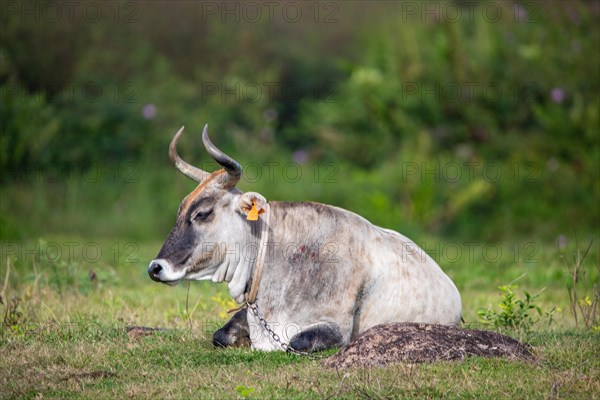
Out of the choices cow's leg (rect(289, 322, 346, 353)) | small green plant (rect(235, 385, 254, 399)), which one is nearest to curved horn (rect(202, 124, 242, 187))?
cow's leg (rect(289, 322, 346, 353))

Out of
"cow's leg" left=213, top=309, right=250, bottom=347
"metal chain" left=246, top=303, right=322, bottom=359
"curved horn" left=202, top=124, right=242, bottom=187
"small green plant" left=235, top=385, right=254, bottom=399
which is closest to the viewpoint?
"small green plant" left=235, top=385, right=254, bottom=399

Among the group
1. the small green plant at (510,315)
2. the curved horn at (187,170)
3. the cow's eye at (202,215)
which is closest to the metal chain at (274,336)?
the cow's eye at (202,215)

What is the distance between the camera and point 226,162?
7551 mm

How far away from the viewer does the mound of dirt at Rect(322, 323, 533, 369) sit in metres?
6.96

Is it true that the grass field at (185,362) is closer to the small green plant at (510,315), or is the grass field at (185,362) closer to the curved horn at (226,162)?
the small green plant at (510,315)

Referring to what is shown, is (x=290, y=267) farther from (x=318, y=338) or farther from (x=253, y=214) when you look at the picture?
(x=318, y=338)

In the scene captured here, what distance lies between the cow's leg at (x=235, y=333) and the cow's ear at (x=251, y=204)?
834 millimetres

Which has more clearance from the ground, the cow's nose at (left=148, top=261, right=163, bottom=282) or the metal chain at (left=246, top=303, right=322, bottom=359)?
the cow's nose at (left=148, top=261, right=163, bottom=282)

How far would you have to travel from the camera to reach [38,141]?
16500mm

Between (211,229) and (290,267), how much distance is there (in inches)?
25.6

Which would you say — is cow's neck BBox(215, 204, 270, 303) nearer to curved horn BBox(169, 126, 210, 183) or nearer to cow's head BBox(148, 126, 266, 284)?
cow's head BBox(148, 126, 266, 284)

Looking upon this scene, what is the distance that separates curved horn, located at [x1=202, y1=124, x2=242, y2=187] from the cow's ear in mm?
150

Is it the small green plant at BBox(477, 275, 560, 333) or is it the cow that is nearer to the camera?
the cow

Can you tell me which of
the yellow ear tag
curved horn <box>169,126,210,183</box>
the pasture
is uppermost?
curved horn <box>169,126,210,183</box>
